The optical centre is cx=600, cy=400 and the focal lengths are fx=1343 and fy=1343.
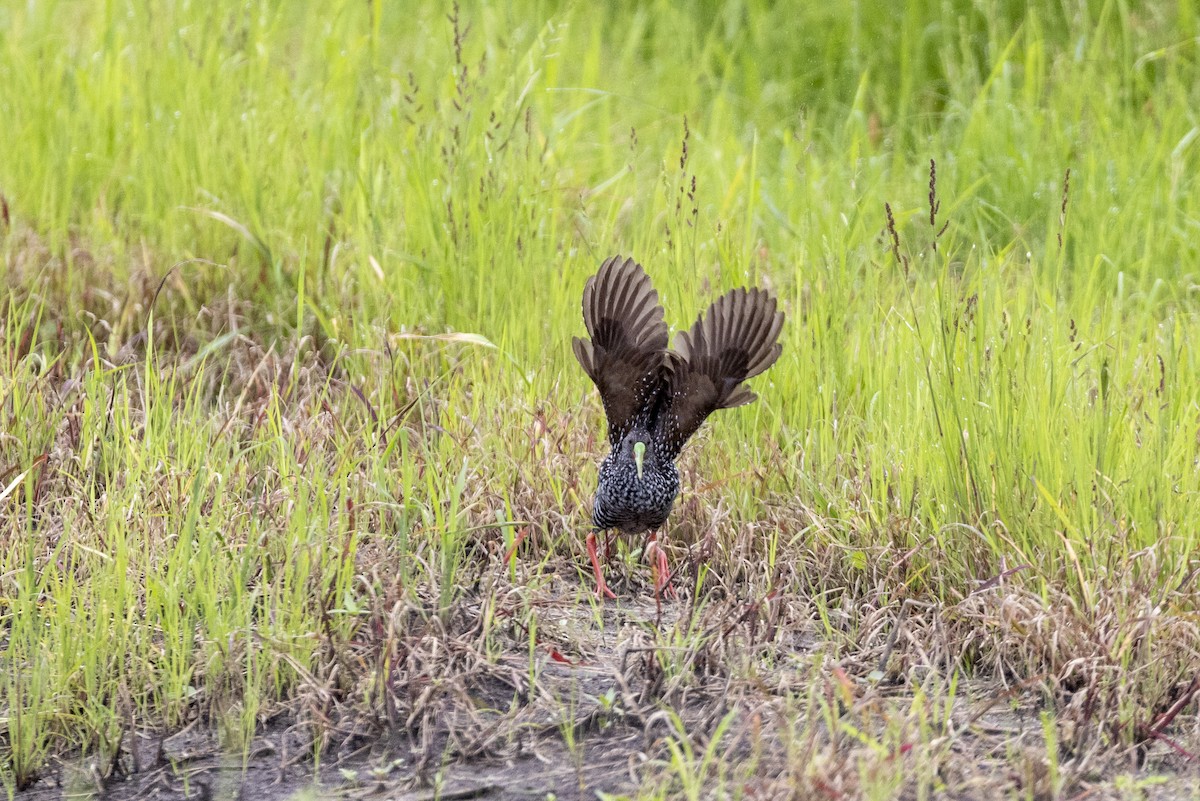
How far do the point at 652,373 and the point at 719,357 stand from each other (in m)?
0.18

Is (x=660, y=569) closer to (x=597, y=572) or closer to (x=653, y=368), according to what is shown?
Answer: (x=597, y=572)

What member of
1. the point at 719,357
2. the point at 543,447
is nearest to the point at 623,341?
the point at 719,357

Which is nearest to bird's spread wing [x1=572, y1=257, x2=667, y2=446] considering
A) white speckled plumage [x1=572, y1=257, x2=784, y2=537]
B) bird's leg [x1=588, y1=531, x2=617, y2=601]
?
white speckled plumage [x1=572, y1=257, x2=784, y2=537]

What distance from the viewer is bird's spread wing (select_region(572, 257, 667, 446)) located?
3.17 meters

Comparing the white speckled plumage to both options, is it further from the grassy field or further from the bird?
the grassy field

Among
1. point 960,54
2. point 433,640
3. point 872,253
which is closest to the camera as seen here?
point 433,640

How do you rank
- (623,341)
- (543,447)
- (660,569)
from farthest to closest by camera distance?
(543,447) → (623,341) → (660,569)

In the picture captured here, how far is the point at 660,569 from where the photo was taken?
307 centimetres

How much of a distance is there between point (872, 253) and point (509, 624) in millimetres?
1731

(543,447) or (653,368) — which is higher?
(653,368)

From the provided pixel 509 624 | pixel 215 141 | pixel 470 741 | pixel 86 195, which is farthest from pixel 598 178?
pixel 470 741

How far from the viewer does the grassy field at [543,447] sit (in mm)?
2580

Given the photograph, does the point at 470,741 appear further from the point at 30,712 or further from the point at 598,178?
the point at 598,178

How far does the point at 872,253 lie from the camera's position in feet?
13.1
